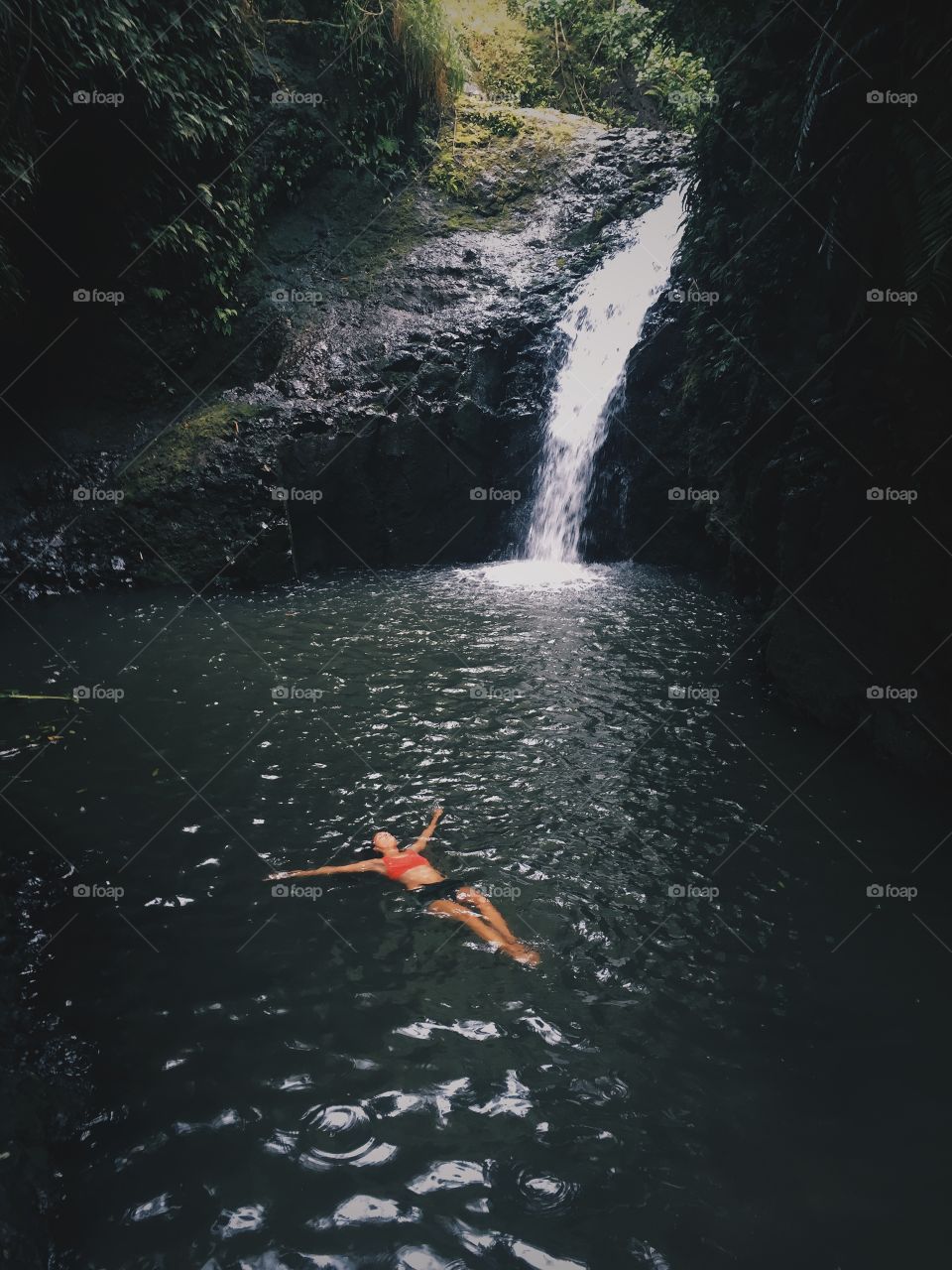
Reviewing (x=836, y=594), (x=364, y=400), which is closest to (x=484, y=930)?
(x=836, y=594)

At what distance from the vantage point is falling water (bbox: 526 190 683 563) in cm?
1205

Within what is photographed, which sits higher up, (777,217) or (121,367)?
(777,217)

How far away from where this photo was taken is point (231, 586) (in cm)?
995

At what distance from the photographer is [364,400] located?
444 inches

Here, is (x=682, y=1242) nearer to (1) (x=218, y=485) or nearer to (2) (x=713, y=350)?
(2) (x=713, y=350)

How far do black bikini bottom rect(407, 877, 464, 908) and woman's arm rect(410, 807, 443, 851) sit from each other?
30cm

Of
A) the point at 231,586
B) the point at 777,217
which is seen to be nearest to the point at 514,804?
the point at 777,217

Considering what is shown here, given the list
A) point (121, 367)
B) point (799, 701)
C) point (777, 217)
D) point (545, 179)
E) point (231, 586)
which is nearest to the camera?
point (799, 701)

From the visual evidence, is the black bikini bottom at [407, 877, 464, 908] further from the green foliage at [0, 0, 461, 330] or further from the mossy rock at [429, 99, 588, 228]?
the mossy rock at [429, 99, 588, 228]

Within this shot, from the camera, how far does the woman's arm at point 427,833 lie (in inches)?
158

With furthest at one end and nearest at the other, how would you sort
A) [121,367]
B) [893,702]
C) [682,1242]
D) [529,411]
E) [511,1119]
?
1. [529,411]
2. [121,367]
3. [893,702]
4. [511,1119]
5. [682,1242]

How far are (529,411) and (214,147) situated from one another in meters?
6.50

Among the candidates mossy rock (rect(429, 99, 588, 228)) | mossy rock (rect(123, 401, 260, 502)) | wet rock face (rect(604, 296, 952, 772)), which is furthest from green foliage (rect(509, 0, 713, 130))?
wet rock face (rect(604, 296, 952, 772))

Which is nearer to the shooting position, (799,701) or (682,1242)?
(682,1242)
